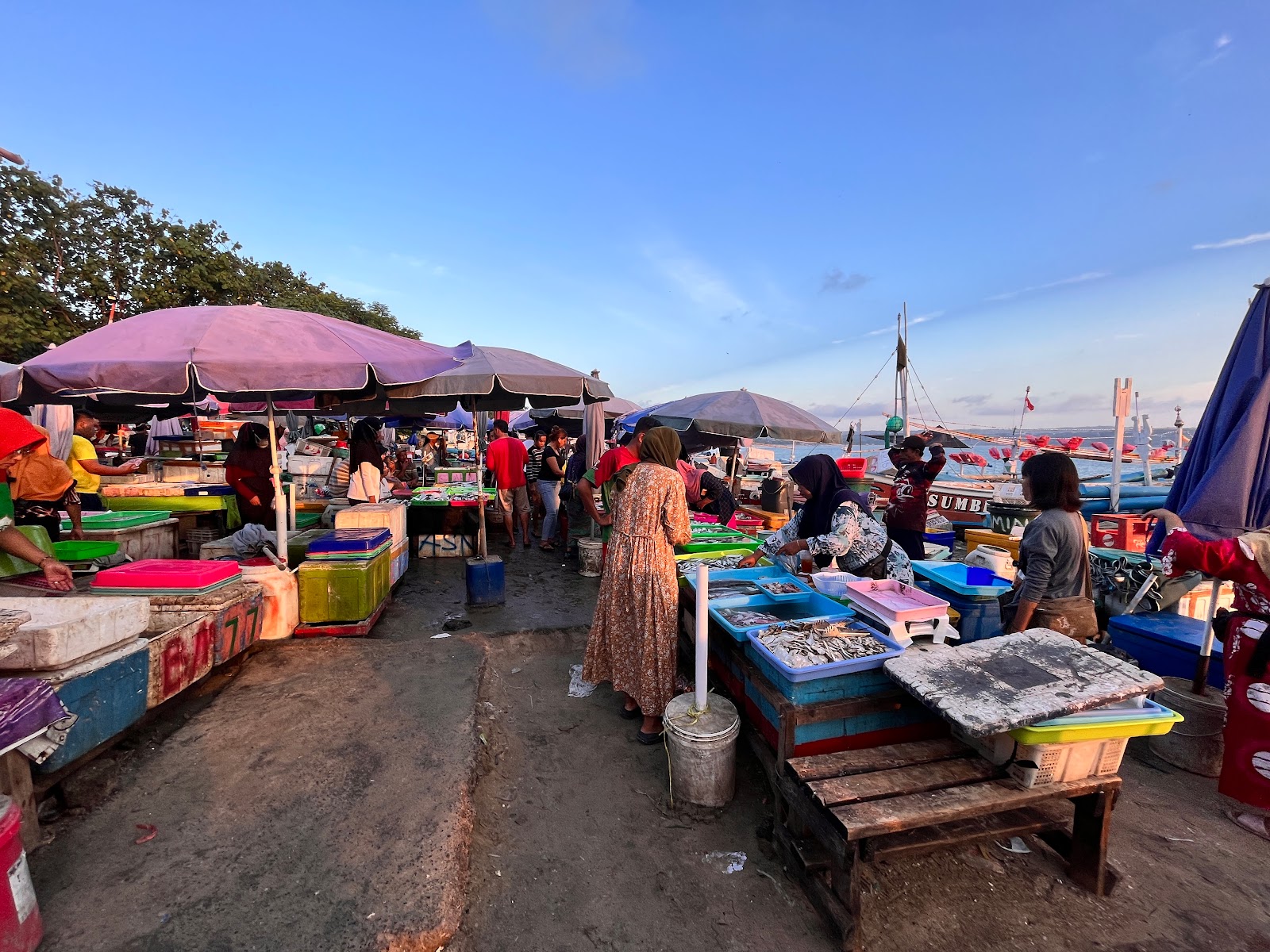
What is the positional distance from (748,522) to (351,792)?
595cm

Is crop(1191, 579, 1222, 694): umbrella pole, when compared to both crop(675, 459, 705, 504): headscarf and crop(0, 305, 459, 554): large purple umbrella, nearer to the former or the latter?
crop(675, 459, 705, 504): headscarf

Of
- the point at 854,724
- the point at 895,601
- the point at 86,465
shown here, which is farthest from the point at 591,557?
the point at 86,465

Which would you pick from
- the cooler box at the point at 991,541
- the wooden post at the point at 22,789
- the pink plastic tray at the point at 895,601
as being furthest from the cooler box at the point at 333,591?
the cooler box at the point at 991,541

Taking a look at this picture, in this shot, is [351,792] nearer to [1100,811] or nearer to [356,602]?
[356,602]

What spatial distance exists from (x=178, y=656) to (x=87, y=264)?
61.5 ft

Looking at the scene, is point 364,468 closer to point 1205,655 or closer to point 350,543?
point 350,543

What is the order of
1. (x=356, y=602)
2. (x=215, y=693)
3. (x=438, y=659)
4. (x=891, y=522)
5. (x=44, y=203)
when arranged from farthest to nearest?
(x=44, y=203) < (x=891, y=522) < (x=356, y=602) < (x=438, y=659) < (x=215, y=693)

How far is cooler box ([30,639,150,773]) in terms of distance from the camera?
2383 millimetres

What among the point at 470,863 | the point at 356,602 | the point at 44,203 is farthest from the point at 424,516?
the point at 44,203

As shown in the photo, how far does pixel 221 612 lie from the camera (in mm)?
3633

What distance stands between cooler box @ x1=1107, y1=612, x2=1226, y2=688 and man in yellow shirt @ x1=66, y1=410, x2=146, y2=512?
991 cm

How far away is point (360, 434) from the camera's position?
6520 millimetres

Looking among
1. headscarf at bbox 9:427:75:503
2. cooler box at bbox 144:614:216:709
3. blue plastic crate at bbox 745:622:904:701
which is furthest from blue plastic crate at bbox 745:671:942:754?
headscarf at bbox 9:427:75:503

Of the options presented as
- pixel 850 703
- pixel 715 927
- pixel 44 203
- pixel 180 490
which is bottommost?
pixel 715 927
